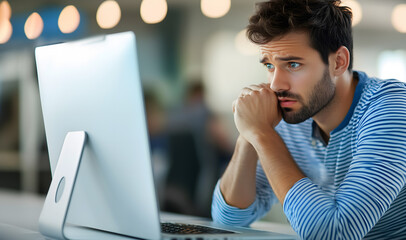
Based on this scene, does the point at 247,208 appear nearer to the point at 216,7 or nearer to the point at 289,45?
the point at 289,45

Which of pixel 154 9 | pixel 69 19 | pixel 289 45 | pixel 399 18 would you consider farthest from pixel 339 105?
pixel 69 19

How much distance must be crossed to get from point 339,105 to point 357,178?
353 millimetres

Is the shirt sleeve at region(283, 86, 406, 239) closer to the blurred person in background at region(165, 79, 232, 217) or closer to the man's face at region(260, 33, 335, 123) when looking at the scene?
the man's face at region(260, 33, 335, 123)

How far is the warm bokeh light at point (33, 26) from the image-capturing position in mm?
5262

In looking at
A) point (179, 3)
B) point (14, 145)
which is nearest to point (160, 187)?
point (179, 3)

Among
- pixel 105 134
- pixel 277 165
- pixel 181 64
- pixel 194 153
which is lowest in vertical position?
pixel 194 153

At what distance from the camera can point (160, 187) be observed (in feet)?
15.0

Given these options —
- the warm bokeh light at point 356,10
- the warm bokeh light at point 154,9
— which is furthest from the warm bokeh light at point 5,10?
the warm bokeh light at point 356,10

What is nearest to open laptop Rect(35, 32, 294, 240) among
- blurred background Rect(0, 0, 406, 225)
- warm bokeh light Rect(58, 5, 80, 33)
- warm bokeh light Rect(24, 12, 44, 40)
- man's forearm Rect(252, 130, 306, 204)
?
man's forearm Rect(252, 130, 306, 204)

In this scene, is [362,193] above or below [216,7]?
below

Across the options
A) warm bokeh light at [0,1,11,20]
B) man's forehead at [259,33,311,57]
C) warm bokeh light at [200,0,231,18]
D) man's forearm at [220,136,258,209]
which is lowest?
man's forearm at [220,136,258,209]

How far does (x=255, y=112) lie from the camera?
1222 millimetres

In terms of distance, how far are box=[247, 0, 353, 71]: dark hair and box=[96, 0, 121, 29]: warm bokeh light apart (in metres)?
3.07

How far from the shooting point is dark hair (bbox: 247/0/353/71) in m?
1.26
